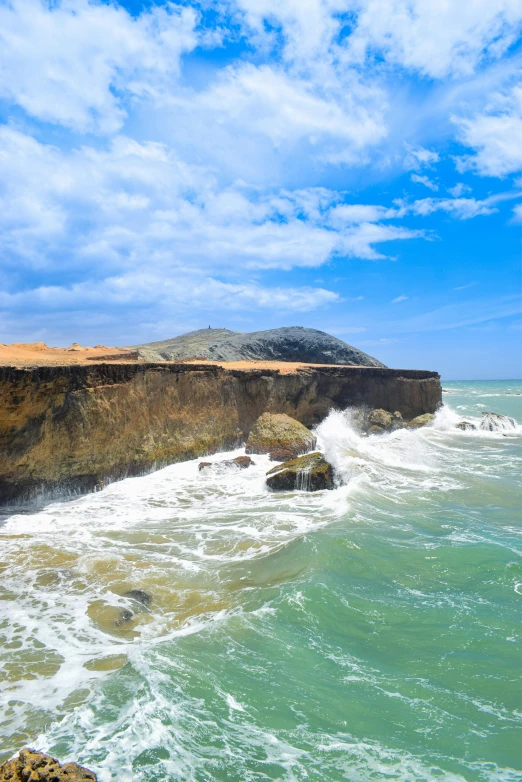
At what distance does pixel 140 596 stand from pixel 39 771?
3.11 meters

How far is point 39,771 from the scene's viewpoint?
279 centimetres

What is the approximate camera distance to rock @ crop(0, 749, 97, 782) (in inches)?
107

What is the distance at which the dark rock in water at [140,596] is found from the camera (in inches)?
227

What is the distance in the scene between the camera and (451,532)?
8.28 meters

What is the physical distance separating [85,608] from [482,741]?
4326mm

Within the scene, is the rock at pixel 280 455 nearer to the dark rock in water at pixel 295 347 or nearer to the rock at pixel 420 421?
the rock at pixel 420 421

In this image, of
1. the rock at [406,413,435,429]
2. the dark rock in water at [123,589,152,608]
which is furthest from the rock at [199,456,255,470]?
the rock at [406,413,435,429]

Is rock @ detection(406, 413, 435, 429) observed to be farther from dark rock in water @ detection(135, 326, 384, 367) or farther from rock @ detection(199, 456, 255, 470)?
rock @ detection(199, 456, 255, 470)

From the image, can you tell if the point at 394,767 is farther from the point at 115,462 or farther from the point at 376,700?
the point at 115,462

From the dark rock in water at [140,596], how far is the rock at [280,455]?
8.74 metres

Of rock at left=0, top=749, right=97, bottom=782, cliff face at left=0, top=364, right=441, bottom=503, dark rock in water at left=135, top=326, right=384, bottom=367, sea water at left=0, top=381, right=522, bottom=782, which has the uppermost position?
dark rock in water at left=135, top=326, right=384, bottom=367

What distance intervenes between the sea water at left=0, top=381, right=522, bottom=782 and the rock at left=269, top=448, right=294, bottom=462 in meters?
4.68

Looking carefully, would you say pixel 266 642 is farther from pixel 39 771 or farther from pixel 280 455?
Answer: pixel 280 455

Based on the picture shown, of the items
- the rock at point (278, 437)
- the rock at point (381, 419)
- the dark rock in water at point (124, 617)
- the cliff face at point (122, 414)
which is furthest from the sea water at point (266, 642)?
the rock at point (381, 419)
